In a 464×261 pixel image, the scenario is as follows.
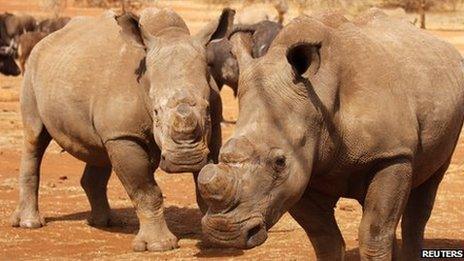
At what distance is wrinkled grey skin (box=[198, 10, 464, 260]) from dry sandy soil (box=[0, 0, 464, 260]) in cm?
179

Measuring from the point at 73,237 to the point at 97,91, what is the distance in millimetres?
1401

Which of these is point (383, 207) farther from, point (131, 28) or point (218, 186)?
point (131, 28)

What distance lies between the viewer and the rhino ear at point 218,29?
8.80m

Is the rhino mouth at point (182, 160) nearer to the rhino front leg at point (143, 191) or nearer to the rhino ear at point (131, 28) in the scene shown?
the rhino front leg at point (143, 191)

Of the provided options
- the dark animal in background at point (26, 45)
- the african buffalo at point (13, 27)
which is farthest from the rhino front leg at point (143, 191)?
the african buffalo at point (13, 27)

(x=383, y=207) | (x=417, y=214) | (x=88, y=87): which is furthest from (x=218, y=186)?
(x=88, y=87)

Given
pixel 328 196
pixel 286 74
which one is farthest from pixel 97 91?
pixel 286 74

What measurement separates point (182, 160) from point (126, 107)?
4.06 ft

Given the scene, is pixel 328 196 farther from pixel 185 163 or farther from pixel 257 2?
pixel 257 2

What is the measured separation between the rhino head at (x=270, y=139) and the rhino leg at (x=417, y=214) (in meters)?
1.93

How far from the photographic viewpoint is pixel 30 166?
1056 cm

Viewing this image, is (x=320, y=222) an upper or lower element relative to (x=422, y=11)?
upper

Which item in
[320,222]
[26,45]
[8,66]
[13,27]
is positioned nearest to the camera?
[320,222]

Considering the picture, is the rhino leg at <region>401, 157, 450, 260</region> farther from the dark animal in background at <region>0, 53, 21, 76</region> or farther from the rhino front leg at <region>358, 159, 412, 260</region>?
the dark animal in background at <region>0, 53, 21, 76</region>
